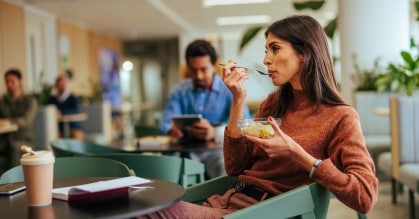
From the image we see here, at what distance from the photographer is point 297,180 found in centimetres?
170

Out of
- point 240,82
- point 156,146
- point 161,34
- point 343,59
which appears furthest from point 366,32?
point 161,34

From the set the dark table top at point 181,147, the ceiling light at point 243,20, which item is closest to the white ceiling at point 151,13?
the ceiling light at point 243,20

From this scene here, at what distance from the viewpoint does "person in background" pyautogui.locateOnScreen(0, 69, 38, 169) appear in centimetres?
579

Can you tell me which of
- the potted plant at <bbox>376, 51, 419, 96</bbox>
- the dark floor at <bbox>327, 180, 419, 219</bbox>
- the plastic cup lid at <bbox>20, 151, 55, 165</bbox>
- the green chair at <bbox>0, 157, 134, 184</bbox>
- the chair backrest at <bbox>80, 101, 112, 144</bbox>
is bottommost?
the dark floor at <bbox>327, 180, 419, 219</bbox>

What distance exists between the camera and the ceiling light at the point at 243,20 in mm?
13095

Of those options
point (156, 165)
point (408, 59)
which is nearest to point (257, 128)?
point (156, 165)

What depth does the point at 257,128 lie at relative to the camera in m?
1.57

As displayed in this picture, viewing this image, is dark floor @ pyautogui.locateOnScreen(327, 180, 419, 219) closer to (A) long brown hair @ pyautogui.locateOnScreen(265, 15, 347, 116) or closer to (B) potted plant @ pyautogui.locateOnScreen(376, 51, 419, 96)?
(B) potted plant @ pyautogui.locateOnScreen(376, 51, 419, 96)

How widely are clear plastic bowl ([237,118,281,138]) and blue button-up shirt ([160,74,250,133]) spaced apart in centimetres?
178

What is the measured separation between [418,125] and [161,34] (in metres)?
12.3

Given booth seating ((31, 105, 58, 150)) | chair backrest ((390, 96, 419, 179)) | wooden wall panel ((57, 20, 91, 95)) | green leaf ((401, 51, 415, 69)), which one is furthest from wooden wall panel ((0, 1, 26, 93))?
chair backrest ((390, 96, 419, 179))

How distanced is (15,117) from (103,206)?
5.21m

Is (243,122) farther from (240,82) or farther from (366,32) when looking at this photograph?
(366,32)

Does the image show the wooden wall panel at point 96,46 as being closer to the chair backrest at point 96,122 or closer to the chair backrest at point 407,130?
the chair backrest at point 96,122
